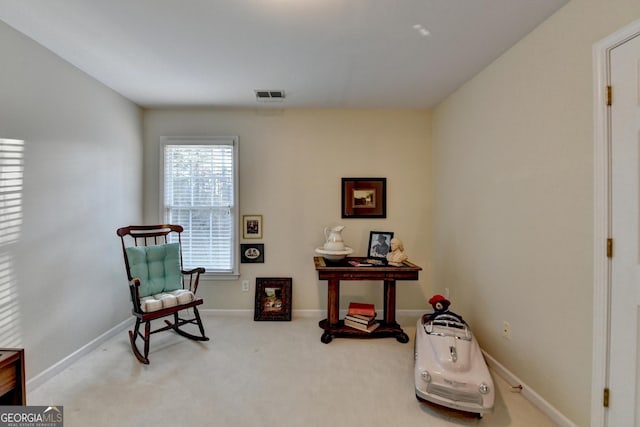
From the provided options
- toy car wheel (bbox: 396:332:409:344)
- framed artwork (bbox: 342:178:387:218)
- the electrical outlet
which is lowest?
toy car wheel (bbox: 396:332:409:344)

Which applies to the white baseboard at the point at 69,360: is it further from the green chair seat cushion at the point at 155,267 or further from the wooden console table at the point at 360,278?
the wooden console table at the point at 360,278

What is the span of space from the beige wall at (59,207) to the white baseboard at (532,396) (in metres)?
3.37

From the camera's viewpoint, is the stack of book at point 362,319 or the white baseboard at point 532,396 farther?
the stack of book at point 362,319

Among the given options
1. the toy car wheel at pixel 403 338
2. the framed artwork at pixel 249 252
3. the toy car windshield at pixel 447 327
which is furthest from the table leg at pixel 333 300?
the framed artwork at pixel 249 252

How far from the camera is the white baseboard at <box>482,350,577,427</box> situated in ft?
5.54

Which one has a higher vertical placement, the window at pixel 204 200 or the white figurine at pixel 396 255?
the window at pixel 204 200

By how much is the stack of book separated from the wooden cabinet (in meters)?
2.30

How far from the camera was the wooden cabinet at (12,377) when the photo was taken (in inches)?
50.0

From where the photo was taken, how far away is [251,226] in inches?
135

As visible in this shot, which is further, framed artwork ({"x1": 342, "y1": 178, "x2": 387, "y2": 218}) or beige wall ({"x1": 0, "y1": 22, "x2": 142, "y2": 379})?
framed artwork ({"x1": 342, "y1": 178, "x2": 387, "y2": 218})

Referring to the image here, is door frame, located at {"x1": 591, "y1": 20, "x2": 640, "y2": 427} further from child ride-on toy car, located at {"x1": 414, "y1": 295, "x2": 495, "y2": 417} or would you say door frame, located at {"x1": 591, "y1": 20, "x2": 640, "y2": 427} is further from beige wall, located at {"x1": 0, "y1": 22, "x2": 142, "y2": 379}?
beige wall, located at {"x1": 0, "y1": 22, "x2": 142, "y2": 379}

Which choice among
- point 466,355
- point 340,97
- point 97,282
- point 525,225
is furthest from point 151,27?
point 466,355

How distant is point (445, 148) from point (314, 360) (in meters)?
2.48

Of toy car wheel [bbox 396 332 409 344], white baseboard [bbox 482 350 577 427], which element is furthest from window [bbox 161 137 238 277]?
white baseboard [bbox 482 350 577 427]
